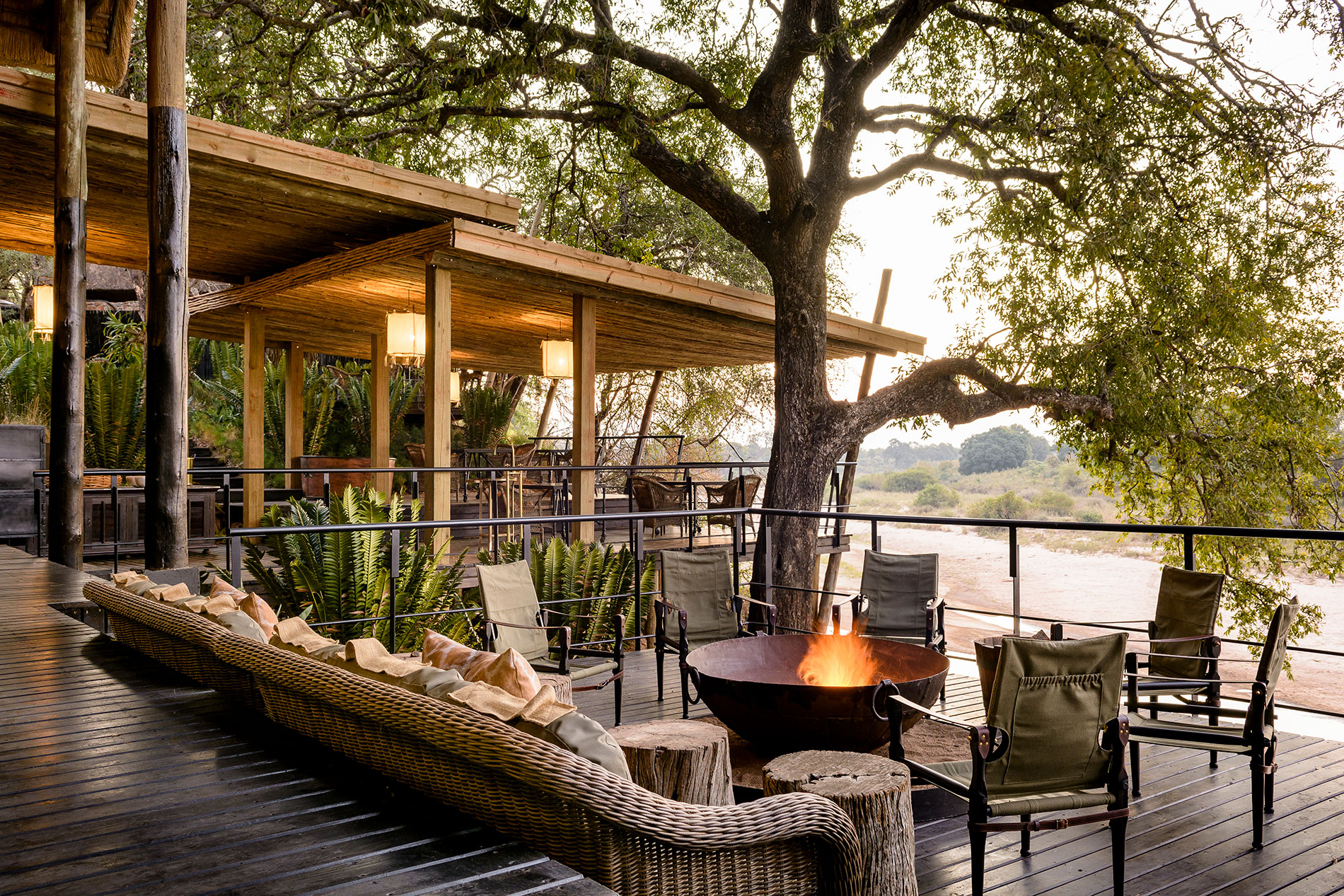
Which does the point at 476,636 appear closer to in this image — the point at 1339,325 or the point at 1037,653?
the point at 1037,653

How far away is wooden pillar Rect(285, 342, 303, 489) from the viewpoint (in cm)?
1154

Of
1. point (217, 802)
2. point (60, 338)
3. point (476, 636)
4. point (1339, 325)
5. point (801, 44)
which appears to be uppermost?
point (801, 44)

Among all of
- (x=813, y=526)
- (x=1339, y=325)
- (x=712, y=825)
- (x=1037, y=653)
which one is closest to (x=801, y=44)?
(x=813, y=526)

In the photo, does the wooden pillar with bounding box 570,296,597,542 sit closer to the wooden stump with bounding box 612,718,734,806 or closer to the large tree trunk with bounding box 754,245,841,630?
the large tree trunk with bounding box 754,245,841,630

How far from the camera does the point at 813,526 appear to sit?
10.1m

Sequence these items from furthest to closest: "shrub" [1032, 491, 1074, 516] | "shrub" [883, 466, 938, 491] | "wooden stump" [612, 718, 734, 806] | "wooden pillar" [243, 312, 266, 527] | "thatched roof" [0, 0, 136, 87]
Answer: "shrub" [883, 466, 938, 491] < "shrub" [1032, 491, 1074, 516] < "wooden pillar" [243, 312, 266, 527] < "thatched roof" [0, 0, 136, 87] < "wooden stump" [612, 718, 734, 806]

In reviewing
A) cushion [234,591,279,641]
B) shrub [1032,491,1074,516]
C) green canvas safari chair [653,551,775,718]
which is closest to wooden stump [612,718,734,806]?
cushion [234,591,279,641]

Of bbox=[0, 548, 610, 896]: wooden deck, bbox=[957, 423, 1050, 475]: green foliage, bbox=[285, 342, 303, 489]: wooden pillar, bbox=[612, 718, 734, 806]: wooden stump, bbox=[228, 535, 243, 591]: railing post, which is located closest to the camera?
bbox=[0, 548, 610, 896]: wooden deck

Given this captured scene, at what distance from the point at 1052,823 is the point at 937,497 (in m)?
34.1

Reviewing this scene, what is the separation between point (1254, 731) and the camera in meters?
3.15

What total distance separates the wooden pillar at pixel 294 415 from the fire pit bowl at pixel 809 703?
8784 mm

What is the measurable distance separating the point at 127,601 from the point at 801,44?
8134 millimetres

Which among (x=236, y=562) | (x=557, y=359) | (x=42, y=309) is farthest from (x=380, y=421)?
(x=236, y=562)

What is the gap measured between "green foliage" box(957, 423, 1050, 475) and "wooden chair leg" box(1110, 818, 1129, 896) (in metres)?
31.5
